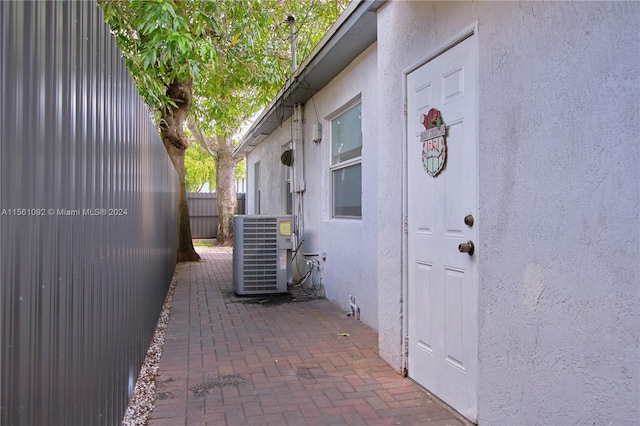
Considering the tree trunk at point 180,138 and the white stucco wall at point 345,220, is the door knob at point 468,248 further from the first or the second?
the tree trunk at point 180,138

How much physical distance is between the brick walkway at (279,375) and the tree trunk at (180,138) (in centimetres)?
598

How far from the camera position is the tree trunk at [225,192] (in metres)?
18.0

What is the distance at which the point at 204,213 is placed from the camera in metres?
20.9

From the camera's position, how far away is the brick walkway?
129 inches

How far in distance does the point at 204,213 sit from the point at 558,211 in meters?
19.6

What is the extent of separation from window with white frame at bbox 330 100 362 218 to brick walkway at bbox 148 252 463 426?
4.86ft

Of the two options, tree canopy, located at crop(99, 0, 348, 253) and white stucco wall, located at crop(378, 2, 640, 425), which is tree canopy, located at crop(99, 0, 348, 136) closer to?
tree canopy, located at crop(99, 0, 348, 253)

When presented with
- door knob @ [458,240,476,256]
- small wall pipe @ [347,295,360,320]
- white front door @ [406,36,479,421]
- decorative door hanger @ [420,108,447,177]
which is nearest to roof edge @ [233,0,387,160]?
white front door @ [406,36,479,421]

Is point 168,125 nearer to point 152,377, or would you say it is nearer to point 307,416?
point 152,377

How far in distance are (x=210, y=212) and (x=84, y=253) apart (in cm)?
1922

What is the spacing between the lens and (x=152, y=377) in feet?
13.0

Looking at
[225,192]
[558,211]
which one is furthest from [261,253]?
[225,192]

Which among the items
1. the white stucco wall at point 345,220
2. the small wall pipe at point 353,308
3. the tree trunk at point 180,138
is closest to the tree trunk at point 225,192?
the tree trunk at point 180,138

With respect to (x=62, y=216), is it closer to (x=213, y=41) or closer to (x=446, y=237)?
(x=446, y=237)
